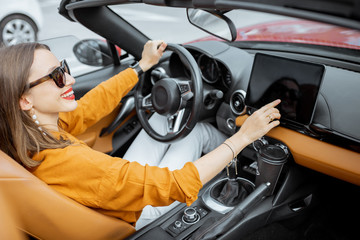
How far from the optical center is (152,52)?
1.95 meters

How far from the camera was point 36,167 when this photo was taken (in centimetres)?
123

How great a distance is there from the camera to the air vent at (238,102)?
6.28 feet

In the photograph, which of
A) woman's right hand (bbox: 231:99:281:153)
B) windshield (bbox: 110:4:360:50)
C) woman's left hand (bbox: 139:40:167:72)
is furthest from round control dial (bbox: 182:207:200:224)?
windshield (bbox: 110:4:360:50)

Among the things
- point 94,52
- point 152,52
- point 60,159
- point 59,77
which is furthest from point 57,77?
point 94,52

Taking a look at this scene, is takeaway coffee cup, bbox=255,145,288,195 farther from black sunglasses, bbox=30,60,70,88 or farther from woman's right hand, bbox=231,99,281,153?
black sunglasses, bbox=30,60,70,88

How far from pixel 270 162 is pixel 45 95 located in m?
1.13

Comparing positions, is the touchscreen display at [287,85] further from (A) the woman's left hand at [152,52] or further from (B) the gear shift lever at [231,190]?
(A) the woman's left hand at [152,52]

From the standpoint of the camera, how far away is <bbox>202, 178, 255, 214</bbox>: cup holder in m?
1.80

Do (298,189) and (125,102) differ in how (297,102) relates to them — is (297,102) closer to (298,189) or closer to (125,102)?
(298,189)

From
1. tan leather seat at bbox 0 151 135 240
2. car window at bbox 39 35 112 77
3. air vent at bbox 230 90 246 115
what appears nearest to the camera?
tan leather seat at bbox 0 151 135 240

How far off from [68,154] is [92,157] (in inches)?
3.4

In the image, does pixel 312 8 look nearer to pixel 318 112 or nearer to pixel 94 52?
pixel 318 112

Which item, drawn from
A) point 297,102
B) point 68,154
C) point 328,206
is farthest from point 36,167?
point 328,206

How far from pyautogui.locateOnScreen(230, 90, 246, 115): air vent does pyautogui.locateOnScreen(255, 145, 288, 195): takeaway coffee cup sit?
27cm
